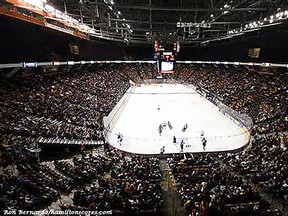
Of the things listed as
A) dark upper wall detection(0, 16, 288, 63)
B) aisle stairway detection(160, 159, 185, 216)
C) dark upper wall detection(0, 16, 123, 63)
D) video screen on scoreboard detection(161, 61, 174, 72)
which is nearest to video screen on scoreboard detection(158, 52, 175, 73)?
video screen on scoreboard detection(161, 61, 174, 72)

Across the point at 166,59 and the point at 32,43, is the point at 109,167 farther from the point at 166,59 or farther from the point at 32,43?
the point at 166,59

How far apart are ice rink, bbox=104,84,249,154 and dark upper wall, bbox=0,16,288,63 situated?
10358 mm

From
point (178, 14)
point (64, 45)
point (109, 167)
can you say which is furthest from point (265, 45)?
point (109, 167)

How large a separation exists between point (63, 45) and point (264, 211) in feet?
99.5

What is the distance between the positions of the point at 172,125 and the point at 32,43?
17568 millimetres

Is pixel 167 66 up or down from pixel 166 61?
down

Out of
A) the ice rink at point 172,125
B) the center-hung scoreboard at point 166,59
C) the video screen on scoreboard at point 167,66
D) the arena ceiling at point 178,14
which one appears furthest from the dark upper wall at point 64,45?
the video screen on scoreboard at point 167,66

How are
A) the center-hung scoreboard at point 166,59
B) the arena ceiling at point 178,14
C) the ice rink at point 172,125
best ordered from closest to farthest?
the arena ceiling at point 178,14
the ice rink at point 172,125
the center-hung scoreboard at point 166,59

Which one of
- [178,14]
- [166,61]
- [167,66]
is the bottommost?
[167,66]

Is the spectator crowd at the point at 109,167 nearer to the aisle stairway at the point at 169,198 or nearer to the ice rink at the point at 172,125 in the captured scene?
the aisle stairway at the point at 169,198

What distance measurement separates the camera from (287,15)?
18.6 meters

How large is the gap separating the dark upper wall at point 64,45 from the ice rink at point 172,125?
1036 centimetres

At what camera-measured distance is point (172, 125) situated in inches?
1020

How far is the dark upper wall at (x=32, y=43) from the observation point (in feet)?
66.9
